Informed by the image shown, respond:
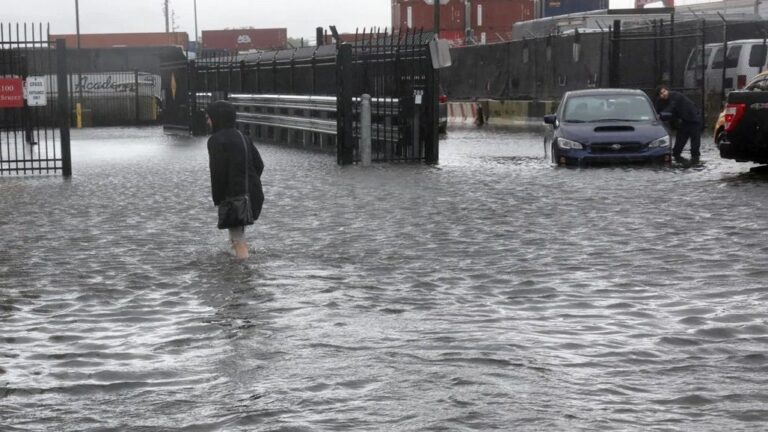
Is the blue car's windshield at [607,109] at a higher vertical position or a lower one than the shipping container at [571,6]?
lower

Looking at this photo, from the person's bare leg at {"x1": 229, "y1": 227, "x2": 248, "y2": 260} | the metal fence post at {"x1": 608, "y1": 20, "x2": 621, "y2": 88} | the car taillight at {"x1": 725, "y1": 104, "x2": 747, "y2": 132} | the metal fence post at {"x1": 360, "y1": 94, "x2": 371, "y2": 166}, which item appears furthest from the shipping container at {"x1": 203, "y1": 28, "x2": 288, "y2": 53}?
the person's bare leg at {"x1": 229, "y1": 227, "x2": 248, "y2": 260}

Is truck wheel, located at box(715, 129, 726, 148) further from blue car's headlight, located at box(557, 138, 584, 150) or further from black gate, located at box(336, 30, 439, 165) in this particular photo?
black gate, located at box(336, 30, 439, 165)

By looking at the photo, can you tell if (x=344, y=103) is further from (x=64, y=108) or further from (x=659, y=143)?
(x=659, y=143)

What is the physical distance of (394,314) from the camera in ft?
28.5

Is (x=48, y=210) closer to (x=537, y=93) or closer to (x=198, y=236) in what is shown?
(x=198, y=236)

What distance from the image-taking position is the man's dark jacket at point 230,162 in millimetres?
11719

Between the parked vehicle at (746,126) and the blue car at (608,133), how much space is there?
2216mm

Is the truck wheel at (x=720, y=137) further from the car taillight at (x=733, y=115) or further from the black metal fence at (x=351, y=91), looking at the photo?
the black metal fence at (x=351, y=91)

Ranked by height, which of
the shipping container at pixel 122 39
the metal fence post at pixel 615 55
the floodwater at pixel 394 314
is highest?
the shipping container at pixel 122 39

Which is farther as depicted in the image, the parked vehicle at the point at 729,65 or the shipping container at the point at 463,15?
the shipping container at the point at 463,15

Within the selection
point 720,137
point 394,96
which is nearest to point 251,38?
point 394,96

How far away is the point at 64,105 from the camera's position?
2325cm

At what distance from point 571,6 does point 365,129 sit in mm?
53824

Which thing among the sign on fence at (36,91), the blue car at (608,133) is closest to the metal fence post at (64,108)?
the sign on fence at (36,91)
